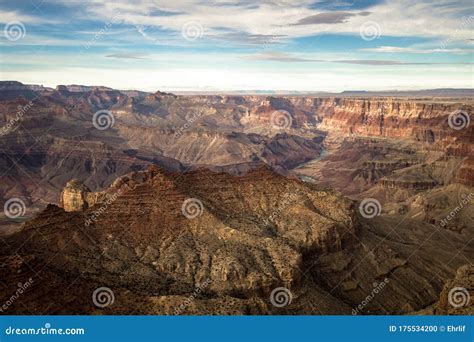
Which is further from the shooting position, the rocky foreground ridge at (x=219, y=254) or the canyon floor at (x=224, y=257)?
the rocky foreground ridge at (x=219, y=254)

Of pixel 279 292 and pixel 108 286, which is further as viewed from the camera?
pixel 279 292

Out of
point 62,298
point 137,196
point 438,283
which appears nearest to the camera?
point 62,298

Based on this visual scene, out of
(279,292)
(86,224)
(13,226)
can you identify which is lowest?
(13,226)

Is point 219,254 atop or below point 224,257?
atop

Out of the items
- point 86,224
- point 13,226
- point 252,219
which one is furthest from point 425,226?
point 13,226

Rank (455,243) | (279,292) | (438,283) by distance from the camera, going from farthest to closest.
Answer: (455,243), (438,283), (279,292)

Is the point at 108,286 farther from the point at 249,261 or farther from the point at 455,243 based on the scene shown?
the point at 455,243

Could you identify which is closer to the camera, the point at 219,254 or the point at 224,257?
the point at 224,257

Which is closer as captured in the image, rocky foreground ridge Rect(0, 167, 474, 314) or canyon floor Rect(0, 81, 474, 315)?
canyon floor Rect(0, 81, 474, 315)
